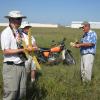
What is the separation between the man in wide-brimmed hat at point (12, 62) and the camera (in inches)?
226

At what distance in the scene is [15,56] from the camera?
5.84 m

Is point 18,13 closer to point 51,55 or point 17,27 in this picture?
point 17,27

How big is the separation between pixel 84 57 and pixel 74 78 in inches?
24.4

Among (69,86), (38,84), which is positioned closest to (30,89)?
(38,84)

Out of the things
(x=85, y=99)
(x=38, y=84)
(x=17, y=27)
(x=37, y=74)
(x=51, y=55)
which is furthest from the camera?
(x=51, y=55)

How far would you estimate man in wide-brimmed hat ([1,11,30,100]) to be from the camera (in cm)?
573

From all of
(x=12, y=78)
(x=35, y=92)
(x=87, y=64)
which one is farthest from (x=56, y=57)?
(x=12, y=78)

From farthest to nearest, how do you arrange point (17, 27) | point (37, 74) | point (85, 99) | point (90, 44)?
point (37, 74), point (90, 44), point (85, 99), point (17, 27)

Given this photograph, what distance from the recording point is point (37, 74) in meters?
9.84

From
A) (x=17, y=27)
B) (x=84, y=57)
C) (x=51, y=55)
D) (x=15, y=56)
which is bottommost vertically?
(x=51, y=55)

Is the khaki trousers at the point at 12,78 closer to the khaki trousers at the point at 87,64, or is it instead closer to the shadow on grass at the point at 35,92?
the shadow on grass at the point at 35,92

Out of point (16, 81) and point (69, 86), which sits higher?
point (16, 81)

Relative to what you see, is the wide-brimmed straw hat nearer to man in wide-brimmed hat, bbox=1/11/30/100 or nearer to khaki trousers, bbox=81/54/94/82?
man in wide-brimmed hat, bbox=1/11/30/100

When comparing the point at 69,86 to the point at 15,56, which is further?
the point at 69,86
